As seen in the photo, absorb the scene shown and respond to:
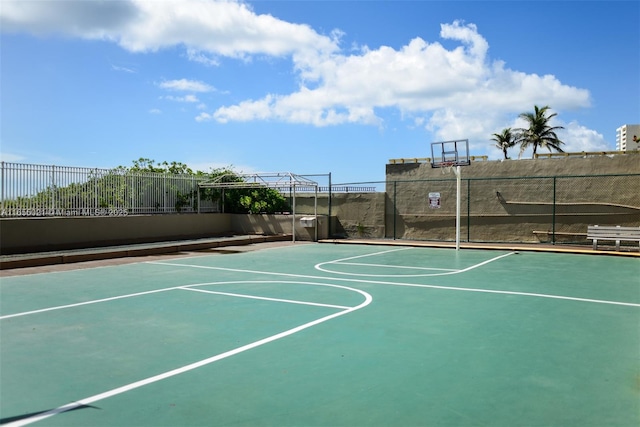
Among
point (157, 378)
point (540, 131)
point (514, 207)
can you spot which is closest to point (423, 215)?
point (514, 207)

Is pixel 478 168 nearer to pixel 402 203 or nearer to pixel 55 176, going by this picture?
pixel 402 203

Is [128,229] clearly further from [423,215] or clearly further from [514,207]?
[514,207]

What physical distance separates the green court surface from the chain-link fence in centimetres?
966


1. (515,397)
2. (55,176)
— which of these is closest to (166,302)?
(515,397)

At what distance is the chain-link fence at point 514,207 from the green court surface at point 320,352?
380 inches

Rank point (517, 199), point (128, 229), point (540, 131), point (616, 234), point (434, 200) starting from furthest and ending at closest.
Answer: point (540, 131), point (434, 200), point (517, 199), point (128, 229), point (616, 234)

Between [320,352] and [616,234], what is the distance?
14.8m

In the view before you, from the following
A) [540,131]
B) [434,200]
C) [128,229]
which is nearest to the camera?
[128,229]

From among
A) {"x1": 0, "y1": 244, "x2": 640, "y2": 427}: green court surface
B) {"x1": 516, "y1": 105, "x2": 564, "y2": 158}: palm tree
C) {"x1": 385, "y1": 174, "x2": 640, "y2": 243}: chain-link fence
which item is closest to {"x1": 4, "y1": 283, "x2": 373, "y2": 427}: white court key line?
{"x1": 0, "y1": 244, "x2": 640, "y2": 427}: green court surface

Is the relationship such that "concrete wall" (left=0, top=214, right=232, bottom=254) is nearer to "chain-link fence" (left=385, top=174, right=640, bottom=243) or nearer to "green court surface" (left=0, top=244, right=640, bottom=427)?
"green court surface" (left=0, top=244, right=640, bottom=427)

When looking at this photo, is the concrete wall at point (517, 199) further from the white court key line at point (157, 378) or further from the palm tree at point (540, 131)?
the palm tree at point (540, 131)

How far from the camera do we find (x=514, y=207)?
20328 mm

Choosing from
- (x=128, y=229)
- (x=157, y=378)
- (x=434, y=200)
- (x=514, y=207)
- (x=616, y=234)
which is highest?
(x=434, y=200)

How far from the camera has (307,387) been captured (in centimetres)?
438
